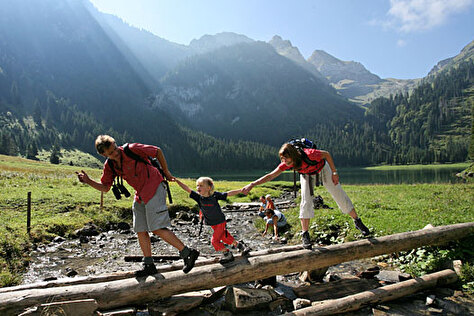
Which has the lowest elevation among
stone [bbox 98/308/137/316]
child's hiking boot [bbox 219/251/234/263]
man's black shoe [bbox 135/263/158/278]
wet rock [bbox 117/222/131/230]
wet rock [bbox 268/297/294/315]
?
wet rock [bbox 117/222/131/230]

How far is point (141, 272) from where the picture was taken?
6.25 metres

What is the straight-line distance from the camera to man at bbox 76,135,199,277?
20.4 feet

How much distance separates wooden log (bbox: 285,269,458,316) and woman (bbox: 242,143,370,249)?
1.61 meters

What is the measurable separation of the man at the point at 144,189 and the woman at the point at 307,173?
2.29 m

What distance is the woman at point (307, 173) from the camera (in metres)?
7.36

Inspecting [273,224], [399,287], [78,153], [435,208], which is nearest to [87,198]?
[273,224]

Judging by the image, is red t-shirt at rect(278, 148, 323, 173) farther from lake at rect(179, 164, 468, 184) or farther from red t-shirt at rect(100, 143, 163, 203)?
lake at rect(179, 164, 468, 184)

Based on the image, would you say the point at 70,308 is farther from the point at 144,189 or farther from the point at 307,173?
the point at 307,173

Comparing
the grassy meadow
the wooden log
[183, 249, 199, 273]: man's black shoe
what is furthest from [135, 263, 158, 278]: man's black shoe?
the grassy meadow

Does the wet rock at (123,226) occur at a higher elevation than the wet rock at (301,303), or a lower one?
lower

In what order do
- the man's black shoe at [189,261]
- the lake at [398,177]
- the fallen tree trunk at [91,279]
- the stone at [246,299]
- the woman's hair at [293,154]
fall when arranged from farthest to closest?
the lake at [398,177]
the woman's hair at [293,154]
the stone at [246,299]
the man's black shoe at [189,261]
the fallen tree trunk at [91,279]

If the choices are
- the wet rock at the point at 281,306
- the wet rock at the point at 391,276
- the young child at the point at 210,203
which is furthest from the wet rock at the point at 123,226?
the wet rock at the point at 391,276

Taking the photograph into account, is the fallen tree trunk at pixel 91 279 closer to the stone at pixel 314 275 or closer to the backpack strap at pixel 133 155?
the stone at pixel 314 275

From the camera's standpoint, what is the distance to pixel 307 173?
7.68m
